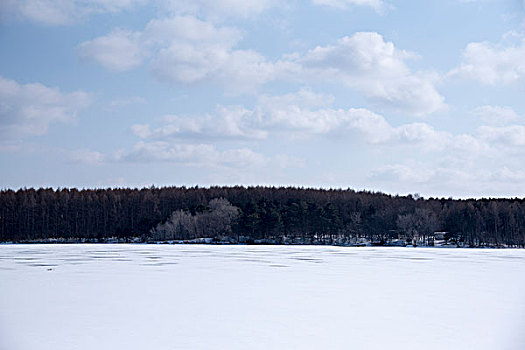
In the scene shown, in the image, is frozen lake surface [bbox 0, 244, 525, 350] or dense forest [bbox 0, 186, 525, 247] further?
dense forest [bbox 0, 186, 525, 247]

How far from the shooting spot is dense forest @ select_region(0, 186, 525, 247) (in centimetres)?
10100

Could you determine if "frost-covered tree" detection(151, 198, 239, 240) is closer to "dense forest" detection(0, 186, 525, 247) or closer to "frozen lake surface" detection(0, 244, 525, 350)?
"dense forest" detection(0, 186, 525, 247)

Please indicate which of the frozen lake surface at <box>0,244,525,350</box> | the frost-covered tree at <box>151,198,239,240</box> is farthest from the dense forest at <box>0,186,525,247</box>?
the frozen lake surface at <box>0,244,525,350</box>

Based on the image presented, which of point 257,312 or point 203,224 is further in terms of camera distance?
point 203,224

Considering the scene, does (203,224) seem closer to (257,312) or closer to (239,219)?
(239,219)

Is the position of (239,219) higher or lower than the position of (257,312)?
higher

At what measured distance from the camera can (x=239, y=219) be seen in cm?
10094

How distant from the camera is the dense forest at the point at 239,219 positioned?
10100 cm

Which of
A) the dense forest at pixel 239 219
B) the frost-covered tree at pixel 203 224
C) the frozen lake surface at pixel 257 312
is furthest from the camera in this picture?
the dense forest at pixel 239 219

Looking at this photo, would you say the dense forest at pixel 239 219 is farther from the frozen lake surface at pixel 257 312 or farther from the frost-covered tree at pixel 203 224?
the frozen lake surface at pixel 257 312

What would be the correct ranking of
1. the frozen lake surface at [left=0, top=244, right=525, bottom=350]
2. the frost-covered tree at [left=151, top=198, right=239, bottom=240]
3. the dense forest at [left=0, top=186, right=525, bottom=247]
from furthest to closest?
the dense forest at [left=0, top=186, right=525, bottom=247], the frost-covered tree at [left=151, top=198, right=239, bottom=240], the frozen lake surface at [left=0, top=244, right=525, bottom=350]

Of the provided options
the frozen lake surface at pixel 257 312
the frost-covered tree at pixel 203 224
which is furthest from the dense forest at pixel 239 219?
the frozen lake surface at pixel 257 312

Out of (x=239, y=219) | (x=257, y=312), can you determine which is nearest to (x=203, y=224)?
(x=239, y=219)

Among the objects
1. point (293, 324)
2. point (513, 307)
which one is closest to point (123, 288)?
point (293, 324)
